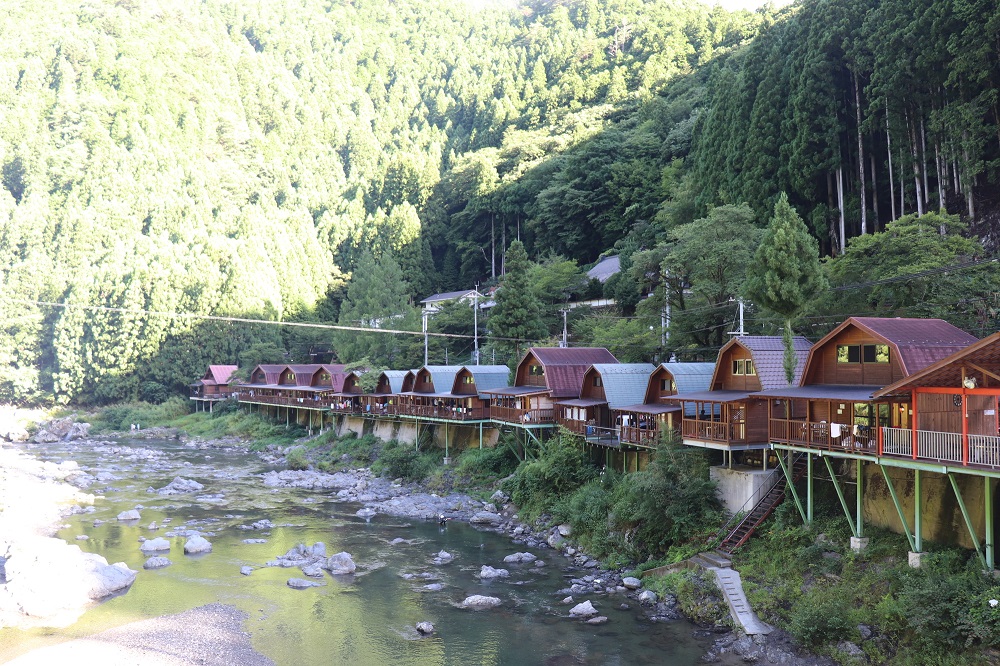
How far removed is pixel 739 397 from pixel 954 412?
7049 millimetres

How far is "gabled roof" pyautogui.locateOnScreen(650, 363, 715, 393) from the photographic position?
2817cm

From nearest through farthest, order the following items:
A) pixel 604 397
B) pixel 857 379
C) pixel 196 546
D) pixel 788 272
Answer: pixel 857 379
pixel 788 272
pixel 196 546
pixel 604 397

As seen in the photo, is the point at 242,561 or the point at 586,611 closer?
the point at 586,611

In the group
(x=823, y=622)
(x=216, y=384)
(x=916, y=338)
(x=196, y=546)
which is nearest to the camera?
(x=823, y=622)

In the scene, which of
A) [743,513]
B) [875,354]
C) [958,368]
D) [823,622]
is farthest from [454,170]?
[823,622]

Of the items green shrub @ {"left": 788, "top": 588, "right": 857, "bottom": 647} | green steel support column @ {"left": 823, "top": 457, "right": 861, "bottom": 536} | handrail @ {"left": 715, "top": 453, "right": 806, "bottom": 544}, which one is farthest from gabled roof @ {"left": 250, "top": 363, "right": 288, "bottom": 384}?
green shrub @ {"left": 788, "top": 588, "right": 857, "bottom": 647}

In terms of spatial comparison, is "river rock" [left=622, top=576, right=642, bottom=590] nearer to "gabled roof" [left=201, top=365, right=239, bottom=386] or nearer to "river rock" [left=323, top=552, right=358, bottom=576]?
"river rock" [left=323, top=552, right=358, bottom=576]

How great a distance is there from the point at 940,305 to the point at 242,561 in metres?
24.4

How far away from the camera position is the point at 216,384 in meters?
70.3

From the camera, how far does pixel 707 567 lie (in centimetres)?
2019

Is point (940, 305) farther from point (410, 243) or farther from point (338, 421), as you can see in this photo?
point (410, 243)

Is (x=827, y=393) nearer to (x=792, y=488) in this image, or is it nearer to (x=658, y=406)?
(x=792, y=488)

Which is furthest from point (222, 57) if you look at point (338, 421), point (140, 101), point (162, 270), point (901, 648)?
point (901, 648)

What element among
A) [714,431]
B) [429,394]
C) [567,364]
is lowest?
[714,431]
